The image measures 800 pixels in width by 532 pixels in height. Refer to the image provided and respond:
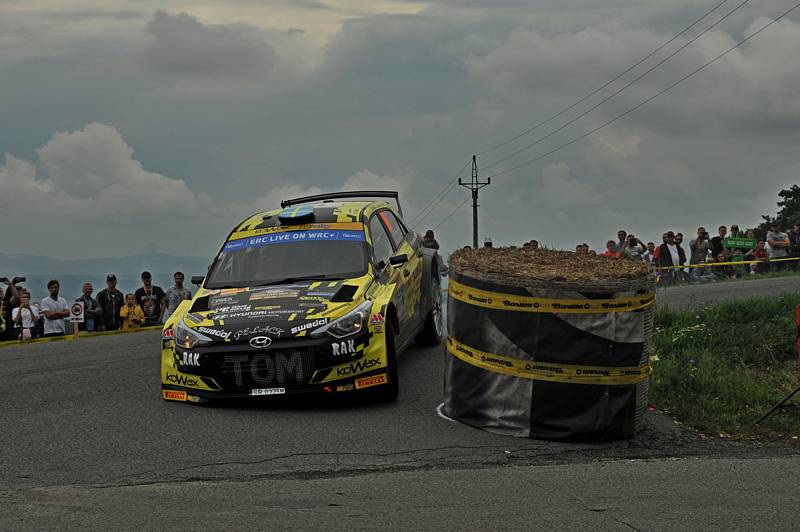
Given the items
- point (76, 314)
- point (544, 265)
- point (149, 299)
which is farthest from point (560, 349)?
point (149, 299)

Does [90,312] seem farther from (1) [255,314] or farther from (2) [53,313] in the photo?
(1) [255,314]

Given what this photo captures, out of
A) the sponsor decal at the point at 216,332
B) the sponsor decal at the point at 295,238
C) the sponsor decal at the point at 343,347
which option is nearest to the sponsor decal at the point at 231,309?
the sponsor decal at the point at 216,332

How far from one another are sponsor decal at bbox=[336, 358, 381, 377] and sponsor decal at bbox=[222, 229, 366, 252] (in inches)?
74.9

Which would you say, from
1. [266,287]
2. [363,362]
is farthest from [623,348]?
[266,287]

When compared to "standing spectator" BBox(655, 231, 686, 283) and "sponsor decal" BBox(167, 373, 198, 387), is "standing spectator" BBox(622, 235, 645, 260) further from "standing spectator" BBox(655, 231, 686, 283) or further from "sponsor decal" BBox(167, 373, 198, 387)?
"sponsor decal" BBox(167, 373, 198, 387)

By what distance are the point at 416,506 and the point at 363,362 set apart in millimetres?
3535

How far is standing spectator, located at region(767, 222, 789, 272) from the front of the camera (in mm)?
28797

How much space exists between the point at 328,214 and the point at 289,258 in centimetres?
108

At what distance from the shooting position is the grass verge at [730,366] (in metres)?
9.54

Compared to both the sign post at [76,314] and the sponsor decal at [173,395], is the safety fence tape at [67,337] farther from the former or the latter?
the sponsor decal at [173,395]

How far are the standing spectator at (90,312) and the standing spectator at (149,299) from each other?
2.87 feet

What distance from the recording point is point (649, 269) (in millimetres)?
8453

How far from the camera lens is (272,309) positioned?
9570mm

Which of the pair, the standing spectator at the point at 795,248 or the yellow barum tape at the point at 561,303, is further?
the standing spectator at the point at 795,248
